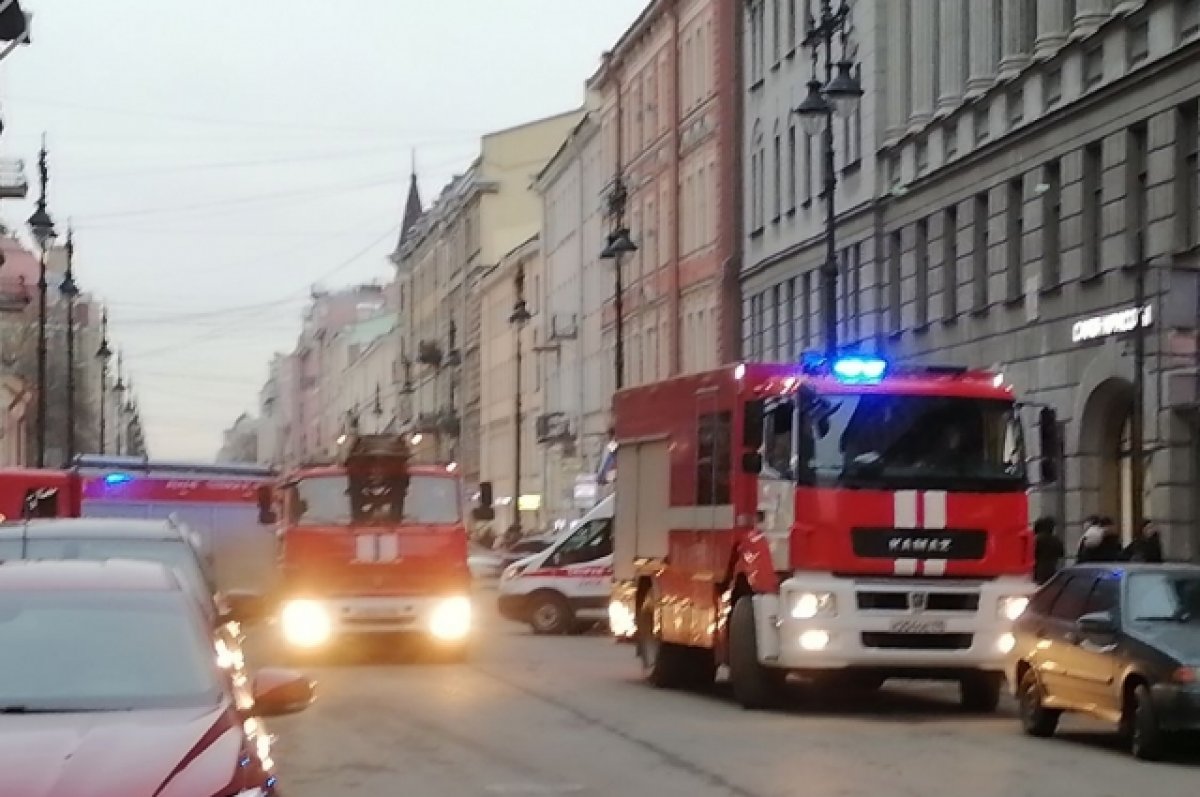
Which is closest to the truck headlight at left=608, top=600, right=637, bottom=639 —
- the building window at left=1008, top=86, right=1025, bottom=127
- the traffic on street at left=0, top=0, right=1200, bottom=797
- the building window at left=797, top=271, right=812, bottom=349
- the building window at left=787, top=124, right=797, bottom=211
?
the traffic on street at left=0, top=0, right=1200, bottom=797

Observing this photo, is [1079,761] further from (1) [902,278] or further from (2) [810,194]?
(2) [810,194]

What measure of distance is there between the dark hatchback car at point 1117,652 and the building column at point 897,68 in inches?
1124

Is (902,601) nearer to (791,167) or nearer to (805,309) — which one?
(805,309)

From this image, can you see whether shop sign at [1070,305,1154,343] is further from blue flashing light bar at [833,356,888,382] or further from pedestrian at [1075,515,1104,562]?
blue flashing light bar at [833,356,888,382]

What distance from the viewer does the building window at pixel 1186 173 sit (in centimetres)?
3269

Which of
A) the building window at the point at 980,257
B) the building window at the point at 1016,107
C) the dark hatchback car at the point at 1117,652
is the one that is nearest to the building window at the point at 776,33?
the building window at the point at 980,257

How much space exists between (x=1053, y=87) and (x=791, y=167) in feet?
66.7

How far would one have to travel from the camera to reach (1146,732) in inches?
704

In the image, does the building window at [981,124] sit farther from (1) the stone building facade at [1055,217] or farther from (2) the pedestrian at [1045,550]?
(2) the pedestrian at [1045,550]

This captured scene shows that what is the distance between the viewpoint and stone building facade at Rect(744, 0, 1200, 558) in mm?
33062

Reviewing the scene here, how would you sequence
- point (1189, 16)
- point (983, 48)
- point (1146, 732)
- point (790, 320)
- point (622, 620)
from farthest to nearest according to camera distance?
point (790, 320) → point (983, 48) → point (1189, 16) → point (622, 620) → point (1146, 732)

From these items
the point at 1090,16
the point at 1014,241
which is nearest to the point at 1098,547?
the point at 1090,16

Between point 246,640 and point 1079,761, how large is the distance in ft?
70.7

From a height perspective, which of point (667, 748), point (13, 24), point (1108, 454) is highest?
point (13, 24)
